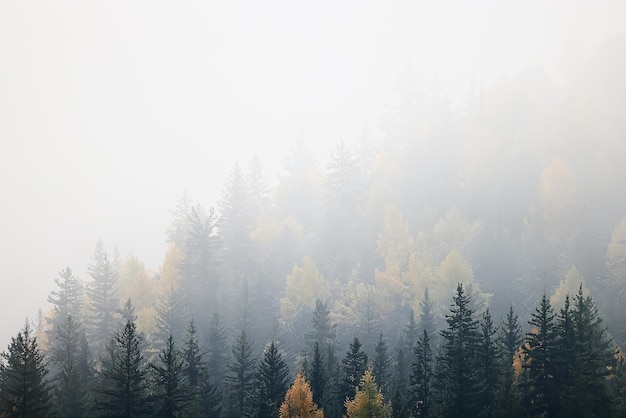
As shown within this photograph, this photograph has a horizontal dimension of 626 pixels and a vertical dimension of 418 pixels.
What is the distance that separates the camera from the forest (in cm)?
4212

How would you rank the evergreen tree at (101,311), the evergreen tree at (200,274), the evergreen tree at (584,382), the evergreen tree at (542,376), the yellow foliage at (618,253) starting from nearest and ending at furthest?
1. the evergreen tree at (584,382)
2. the evergreen tree at (542,376)
3. the yellow foliage at (618,253)
4. the evergreen tree at (101,311)
5. the evergreen tree at (200,274)

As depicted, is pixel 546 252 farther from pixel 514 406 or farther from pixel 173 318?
pixel 173 318

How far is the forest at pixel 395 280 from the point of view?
42.1 meters

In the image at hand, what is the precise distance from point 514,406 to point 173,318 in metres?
47.5

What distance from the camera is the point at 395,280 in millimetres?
73375

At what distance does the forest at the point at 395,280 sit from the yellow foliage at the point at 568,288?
0.66 feet

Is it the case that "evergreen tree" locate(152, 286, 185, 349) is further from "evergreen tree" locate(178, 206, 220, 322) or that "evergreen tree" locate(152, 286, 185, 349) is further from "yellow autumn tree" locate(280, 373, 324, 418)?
"yellow autumn tree" locate(280, 373, 324, 418)

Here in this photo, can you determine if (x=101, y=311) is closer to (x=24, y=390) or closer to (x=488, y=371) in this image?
(x=24, y=390)

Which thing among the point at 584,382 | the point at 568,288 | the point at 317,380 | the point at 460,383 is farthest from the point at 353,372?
the point at 568,288

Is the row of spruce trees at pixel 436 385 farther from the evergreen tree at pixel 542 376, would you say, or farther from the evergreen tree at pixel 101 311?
the evergreen tree at pixel 101 311

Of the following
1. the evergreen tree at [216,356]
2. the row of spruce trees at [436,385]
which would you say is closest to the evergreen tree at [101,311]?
the evergreen tree at [216,356]

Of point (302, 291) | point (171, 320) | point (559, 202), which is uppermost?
point (559, 202)

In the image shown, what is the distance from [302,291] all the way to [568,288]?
35166 millimetres

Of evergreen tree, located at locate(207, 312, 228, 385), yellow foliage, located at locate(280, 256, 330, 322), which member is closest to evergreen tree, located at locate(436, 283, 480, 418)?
evergreen tree, located at locate(207, 312, 228, 385)
